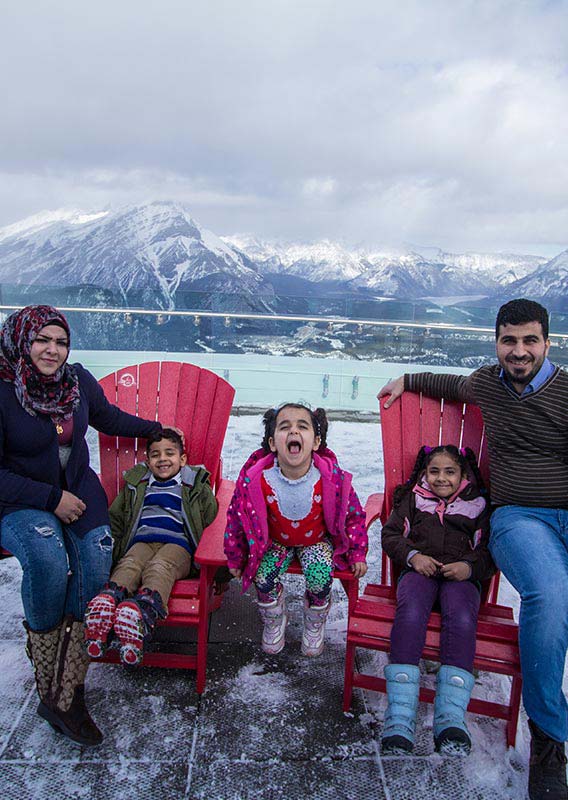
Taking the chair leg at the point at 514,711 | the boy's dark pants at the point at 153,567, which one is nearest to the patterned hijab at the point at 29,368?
the boy's dark pants at the point at 153,567

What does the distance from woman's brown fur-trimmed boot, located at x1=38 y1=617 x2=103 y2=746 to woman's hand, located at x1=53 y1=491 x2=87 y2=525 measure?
34cm

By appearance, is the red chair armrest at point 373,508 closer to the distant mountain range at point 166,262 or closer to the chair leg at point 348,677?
the chair leg at point 348,677

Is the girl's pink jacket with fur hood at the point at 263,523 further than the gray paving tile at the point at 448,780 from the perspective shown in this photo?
Yes

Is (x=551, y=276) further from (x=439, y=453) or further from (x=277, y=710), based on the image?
(x=277, y=710)

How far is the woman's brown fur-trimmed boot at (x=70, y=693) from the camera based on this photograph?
1563mm

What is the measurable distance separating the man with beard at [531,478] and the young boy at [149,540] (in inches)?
44.5

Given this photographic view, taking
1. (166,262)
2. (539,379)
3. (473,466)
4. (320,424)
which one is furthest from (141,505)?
(166,262)

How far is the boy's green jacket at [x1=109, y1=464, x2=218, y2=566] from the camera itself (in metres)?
2.13

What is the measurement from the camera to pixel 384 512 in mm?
2287

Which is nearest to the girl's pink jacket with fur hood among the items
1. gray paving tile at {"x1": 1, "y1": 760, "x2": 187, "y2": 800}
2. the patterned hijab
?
gray paving tile at {"x1": 1, "y1": 760, "x2": 187, "y2": 800}

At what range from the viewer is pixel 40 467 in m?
1.90

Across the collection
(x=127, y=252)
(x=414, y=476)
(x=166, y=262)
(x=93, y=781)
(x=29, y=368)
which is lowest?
(x=93, y=781)

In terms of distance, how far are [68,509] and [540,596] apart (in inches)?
62.3

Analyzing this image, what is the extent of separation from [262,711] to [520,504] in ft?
3.87
